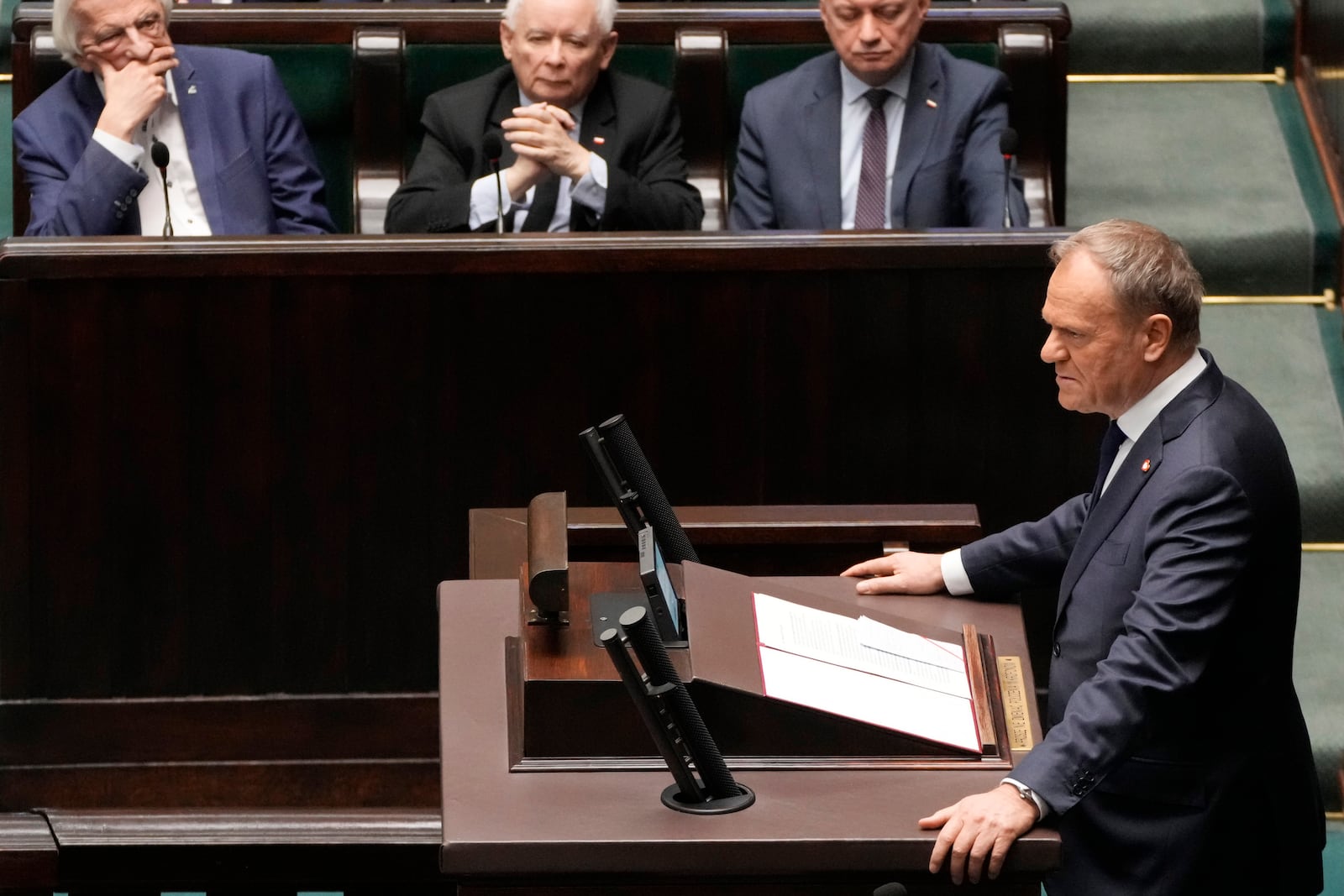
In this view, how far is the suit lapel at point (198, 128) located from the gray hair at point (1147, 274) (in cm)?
174

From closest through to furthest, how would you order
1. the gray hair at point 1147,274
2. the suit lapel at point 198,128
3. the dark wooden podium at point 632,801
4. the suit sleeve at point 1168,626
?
the dark wooden podium at point 632,801
the suit sleeve at point 1168,626
the gray hair at point 1147,274
the suit lapel at point 198,128

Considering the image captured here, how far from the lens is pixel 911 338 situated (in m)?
2.53

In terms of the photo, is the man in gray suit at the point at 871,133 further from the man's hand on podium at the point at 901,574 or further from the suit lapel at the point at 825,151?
the man's hand on podium at the point at 901,574

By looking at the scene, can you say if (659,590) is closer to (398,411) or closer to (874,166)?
(398,411)

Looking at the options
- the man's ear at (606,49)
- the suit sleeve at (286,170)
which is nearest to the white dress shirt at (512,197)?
the man's ear at (606,49)

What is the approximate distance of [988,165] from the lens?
9.83 ft

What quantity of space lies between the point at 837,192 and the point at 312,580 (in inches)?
42.7

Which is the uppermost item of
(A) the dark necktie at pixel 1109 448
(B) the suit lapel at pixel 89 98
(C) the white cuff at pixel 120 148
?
(B) the suit lapel at pixel 89 98

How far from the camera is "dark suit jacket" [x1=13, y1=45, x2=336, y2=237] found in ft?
9.71

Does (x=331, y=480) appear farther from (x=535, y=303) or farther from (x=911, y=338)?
(x=911, y=338)

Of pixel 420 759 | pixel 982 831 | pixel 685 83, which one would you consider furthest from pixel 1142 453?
pixel 685 83

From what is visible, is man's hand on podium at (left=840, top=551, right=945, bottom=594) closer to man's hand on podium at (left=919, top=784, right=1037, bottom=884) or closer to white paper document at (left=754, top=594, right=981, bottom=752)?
white paper document at (left=754, top=594, right=981, bottom=752)

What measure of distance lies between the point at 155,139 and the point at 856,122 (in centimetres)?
110

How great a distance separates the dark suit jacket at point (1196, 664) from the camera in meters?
1.58
